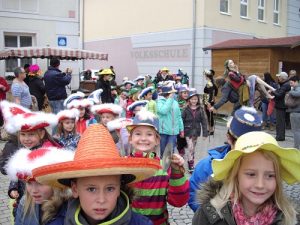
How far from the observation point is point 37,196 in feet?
7.93

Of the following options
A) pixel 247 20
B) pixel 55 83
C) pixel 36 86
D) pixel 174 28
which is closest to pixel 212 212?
pixel 55 83

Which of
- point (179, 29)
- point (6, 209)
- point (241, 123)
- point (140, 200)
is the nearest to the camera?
point (241, 123)

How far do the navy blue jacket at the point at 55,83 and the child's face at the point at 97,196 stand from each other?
25.7 ft

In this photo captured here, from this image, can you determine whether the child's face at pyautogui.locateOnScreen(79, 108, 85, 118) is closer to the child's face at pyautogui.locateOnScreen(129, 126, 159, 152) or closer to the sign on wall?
the child's face at pyautogui.locateOnScreen(129, 126, 159, 152)

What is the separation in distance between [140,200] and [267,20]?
74.2 feet

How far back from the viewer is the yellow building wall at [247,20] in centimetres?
1911

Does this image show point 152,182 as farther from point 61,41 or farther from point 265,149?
point 61,41

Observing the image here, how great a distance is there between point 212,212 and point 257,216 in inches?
9.5

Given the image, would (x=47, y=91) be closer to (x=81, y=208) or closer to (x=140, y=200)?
(x=140, y=200)

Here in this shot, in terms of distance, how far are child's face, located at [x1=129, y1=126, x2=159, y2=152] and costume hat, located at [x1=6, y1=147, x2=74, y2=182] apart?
802 mm

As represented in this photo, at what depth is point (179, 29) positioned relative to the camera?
19953 mm

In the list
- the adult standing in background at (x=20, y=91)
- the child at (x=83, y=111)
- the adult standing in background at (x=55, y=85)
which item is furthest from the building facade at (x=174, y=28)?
the child at (x=83, y=111)

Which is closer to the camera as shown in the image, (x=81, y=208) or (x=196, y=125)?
(x=81, y=208)

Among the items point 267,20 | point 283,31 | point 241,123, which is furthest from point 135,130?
point 283,31
